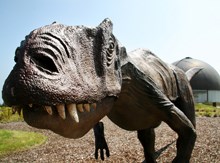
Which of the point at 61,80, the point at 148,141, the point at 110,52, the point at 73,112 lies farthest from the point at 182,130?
the point at 61,80

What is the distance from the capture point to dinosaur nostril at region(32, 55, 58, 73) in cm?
199

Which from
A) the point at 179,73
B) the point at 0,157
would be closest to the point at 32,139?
the point at 0,157

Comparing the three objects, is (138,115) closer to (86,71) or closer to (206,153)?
(86,71)

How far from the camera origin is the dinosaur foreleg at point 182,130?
3.35m

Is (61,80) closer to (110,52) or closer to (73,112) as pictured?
(73,112)

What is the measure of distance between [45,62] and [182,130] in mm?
2034

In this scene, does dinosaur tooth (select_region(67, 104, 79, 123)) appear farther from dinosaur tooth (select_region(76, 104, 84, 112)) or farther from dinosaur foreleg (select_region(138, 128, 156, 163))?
dinosaur foreleg (select_region(138, 128, 156, 163))

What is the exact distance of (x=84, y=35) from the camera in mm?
2408

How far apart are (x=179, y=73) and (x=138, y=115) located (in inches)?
49.4

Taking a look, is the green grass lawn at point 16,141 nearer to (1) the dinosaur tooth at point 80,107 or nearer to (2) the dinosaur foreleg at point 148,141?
(2) the dinosaur foreleg at point 148,141

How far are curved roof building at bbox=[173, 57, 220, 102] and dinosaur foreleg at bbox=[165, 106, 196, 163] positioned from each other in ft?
113

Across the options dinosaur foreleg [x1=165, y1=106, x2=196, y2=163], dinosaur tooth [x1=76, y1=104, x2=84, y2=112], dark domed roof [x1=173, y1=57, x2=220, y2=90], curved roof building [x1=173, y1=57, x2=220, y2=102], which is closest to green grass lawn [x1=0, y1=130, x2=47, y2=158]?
dinosaur foreleg [x1=165, y1=106, x2=196, y2=163]

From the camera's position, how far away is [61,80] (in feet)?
6.60

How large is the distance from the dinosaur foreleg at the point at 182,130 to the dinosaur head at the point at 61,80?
1108mm
